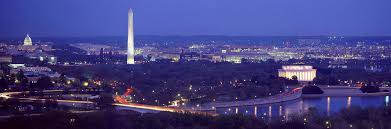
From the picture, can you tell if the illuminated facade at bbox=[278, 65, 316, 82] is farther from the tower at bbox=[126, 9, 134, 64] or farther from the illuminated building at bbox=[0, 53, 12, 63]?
the illuminated building at bbox=[0, 53, 12, 63]

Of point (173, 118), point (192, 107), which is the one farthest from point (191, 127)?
point (192, 107)

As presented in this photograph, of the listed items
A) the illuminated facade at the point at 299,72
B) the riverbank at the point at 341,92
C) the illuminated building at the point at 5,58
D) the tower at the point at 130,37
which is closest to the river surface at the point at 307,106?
the riverbank at the point at 341,92

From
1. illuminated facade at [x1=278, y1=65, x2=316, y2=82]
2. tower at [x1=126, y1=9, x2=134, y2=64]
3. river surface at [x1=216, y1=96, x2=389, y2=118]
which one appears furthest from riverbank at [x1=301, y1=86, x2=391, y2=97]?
tower at [x1=126, y1=9, x2=134, y2=64]

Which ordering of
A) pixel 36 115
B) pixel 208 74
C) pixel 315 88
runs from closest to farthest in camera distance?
pixel 36 115 < pixel 315 88 < pixel 208 74

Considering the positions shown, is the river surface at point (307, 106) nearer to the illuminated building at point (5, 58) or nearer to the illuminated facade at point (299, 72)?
the illuminated facade at point (299, 72)

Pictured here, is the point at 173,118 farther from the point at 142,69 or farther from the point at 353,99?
the point at 142,69
